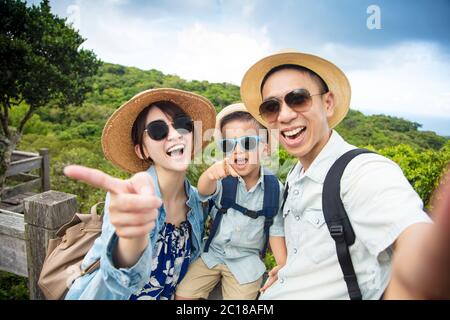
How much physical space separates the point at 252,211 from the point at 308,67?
92 cm

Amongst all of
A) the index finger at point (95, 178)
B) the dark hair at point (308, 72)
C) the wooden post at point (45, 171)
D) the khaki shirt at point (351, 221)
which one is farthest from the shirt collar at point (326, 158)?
the wooden post at point (45, 171)

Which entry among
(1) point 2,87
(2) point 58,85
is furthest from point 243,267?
(2) point 58,85

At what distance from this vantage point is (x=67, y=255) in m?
1.64

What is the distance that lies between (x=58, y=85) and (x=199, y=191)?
253 inches

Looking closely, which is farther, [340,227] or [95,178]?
[340,227]

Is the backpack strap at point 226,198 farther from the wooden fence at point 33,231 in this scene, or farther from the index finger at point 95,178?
the index finger at point 95,178

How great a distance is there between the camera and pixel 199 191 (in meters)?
1.86

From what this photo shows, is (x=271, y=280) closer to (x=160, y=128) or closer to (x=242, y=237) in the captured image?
(x=242, y=237)

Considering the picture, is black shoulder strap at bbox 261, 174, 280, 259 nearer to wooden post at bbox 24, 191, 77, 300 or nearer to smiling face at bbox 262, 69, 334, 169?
smiling face at bbox 262, 69, 334, 169

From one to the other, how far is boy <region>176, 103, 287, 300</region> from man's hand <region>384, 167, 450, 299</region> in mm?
1027

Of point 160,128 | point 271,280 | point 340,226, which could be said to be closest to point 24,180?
A: point 160,128

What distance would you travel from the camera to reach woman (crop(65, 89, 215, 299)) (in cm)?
123

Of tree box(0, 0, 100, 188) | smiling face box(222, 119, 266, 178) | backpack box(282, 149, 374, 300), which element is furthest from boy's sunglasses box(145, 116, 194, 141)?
tree box(0, 0, 100, 188)
